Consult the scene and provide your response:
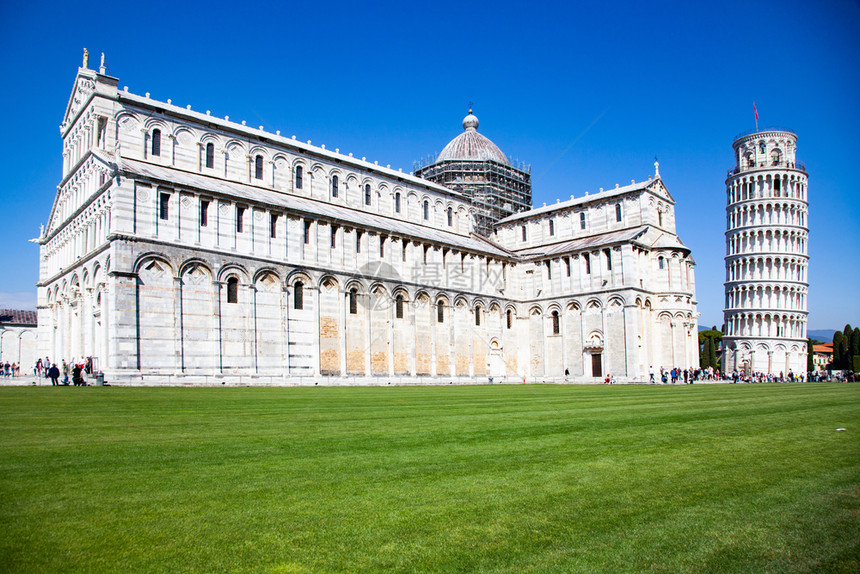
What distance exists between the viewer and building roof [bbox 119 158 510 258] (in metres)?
34.0

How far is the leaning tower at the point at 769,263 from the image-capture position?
7175 cm

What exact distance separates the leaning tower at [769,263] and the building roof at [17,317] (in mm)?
77743

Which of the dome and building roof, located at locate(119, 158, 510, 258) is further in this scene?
the dome

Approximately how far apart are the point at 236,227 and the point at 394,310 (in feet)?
41.9

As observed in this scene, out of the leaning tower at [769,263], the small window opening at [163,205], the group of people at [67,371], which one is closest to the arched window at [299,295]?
the small window opening at [163,205]

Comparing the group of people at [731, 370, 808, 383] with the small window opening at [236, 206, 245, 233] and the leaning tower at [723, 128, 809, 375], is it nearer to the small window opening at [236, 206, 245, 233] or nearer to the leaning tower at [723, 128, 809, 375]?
the leaning tower at [723, 128, 809, 375]

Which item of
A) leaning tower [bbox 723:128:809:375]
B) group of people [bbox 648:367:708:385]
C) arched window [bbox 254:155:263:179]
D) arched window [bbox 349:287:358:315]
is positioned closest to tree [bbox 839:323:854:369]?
leaning tower [bbox 723:128:809:375]

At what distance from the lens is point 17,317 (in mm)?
56750

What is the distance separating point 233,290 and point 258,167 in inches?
462

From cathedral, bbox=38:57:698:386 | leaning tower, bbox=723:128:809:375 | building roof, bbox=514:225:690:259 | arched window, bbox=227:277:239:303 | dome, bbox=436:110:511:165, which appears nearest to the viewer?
cathedral, bbox=38:57:698:386

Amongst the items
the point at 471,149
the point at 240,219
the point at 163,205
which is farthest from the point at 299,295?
the point at 471,149

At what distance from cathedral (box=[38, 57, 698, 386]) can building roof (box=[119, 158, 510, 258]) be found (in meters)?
0.22

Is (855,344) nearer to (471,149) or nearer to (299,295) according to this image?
(471,149)

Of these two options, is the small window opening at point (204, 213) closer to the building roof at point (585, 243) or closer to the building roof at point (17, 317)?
the building roof at point (585, 243)
